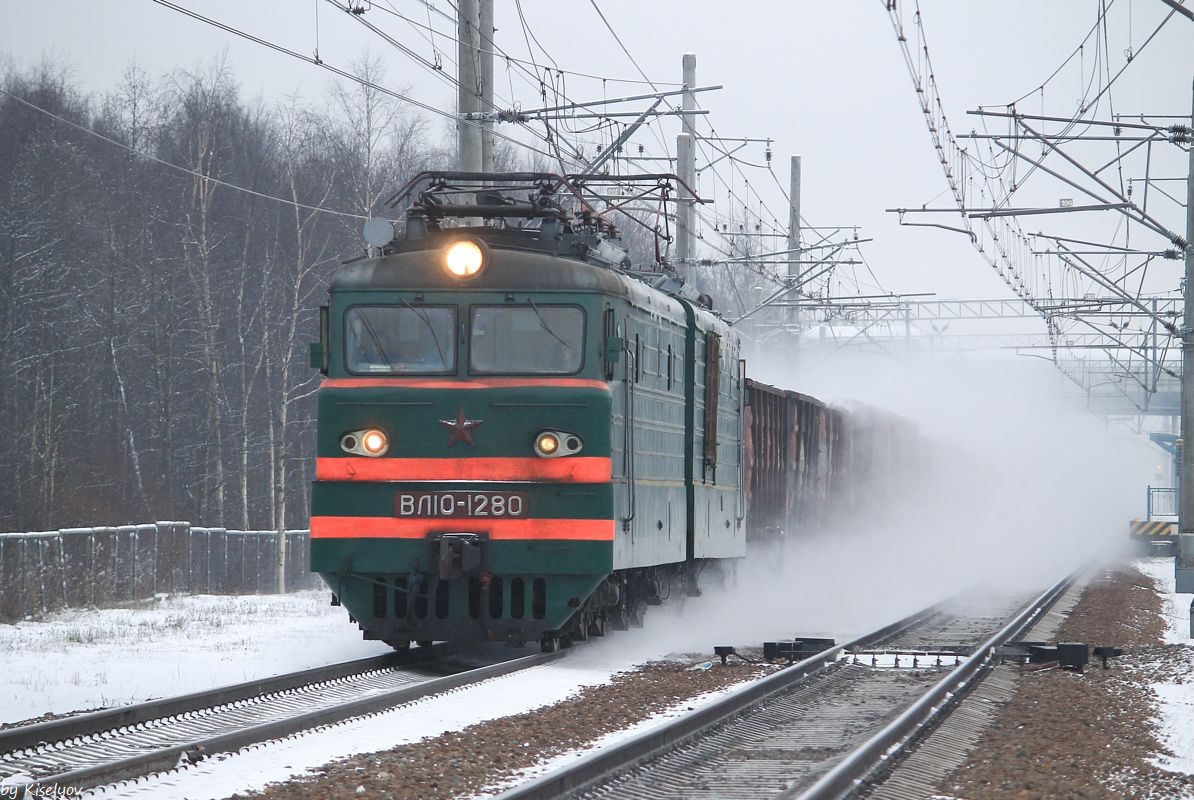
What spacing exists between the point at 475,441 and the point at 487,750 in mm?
4018

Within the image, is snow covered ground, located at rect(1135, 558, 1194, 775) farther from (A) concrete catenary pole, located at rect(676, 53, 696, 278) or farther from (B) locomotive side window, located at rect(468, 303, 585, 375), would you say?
(A) concrete catenary pole, located at rect(676, 53, 696, 278)

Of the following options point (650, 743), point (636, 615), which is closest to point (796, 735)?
point (650, 743)

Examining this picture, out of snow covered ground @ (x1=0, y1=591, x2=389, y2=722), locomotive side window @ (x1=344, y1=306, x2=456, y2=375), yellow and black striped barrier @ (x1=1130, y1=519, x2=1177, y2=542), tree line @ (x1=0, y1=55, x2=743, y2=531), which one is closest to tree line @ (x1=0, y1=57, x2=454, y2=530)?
tree line @ (x1=0, y1=55, x2=743, y2=531)

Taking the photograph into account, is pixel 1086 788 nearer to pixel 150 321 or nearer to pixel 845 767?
pixel 845 767

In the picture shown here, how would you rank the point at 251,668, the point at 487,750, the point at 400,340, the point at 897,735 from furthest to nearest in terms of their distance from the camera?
the point at 251,668 < the point at 400,340 < the point at 897,735 < the point at 487,750

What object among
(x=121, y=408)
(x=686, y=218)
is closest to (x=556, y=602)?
(x=686, y=218)

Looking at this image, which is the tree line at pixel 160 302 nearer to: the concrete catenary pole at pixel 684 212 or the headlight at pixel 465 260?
the concrete catenary pole at pixel 684 212

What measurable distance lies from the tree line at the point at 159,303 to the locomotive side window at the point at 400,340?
612 inches

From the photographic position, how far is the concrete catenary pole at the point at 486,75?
19.0m

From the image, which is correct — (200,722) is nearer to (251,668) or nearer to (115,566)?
(251,668)

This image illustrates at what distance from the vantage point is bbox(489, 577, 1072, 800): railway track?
753 cm

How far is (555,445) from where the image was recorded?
12.2 m

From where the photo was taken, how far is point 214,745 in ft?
26.4

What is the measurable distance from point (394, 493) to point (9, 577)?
936 centimetres
